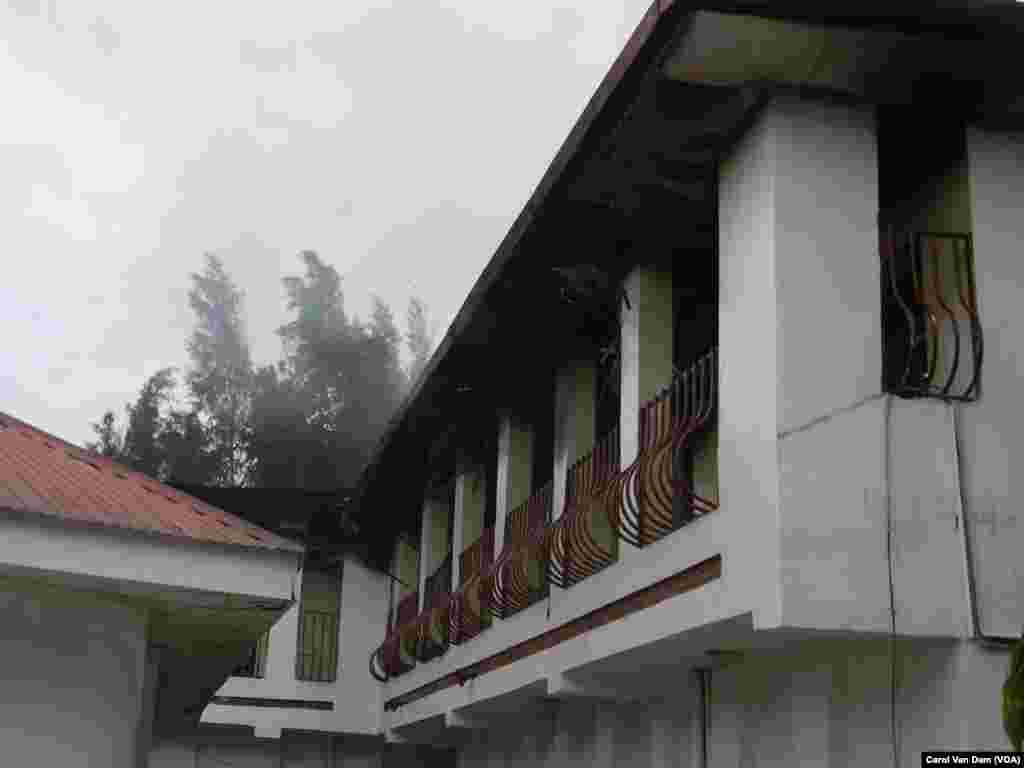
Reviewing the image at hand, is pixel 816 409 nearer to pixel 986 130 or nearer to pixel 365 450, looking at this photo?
pixel 986 130

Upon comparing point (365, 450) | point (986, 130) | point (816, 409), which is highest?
point (365, 450)

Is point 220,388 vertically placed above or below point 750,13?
above

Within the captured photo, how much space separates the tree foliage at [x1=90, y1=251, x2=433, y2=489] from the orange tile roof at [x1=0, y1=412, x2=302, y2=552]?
124 ft

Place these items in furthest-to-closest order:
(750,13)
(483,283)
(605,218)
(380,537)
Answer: (380,537), (483,283), (605,218), (750,13)

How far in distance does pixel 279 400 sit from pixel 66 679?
4444 cm

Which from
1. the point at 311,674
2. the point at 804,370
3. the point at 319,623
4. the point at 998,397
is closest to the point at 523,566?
the point at 804,370

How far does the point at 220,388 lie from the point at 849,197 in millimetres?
46656

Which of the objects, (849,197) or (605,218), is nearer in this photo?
(849,197)

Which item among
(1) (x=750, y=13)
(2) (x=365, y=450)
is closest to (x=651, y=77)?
(1) (x=750, y=13)

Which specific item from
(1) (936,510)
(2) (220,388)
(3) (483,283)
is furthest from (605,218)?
(2) (220,388)

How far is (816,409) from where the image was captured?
298 inches

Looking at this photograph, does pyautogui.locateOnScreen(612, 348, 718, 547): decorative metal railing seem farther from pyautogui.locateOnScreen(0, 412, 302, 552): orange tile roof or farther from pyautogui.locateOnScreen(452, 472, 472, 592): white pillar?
pyautogui.locateOnScreen(452, 472, 472, 592): white pillar

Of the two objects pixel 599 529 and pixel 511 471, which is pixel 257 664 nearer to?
pixel 511 471

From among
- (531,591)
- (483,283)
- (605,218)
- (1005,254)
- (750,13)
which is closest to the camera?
(750,13)
